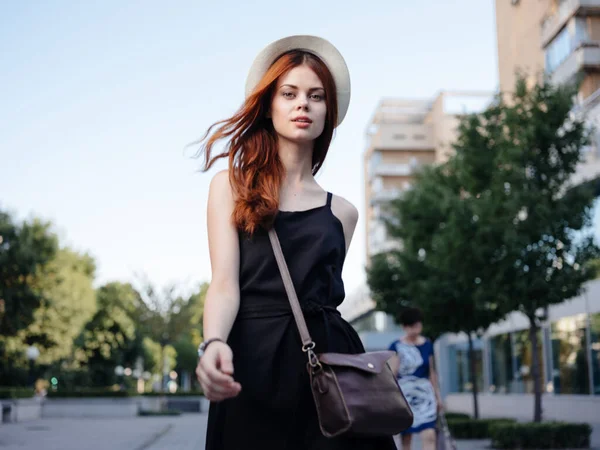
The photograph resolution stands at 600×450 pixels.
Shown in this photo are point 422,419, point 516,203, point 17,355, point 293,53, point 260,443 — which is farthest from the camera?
point 17,355

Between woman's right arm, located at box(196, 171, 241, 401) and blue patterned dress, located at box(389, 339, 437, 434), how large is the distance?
22.2 feet

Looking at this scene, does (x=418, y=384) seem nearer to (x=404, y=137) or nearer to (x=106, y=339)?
(x=106, y=339)

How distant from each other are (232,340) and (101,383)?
185 feet

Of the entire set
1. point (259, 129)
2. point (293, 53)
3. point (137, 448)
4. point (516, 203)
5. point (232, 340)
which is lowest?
point (137, 448)

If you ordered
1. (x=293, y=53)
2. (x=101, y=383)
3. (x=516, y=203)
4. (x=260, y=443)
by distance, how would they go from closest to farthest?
(x=260, y=443)
(x=293, y=53)
(x=516, y=203)
(x=101, y=383)

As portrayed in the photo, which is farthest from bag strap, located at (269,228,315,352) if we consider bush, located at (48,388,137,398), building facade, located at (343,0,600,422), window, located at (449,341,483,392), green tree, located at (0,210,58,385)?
bush, located at (48,388,137,398)

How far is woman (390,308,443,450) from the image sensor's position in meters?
8.91

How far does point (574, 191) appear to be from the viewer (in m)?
16.2

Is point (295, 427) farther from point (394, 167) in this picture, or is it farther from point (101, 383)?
point (394, 167)

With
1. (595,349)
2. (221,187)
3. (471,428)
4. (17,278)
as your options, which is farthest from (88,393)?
(221,187)

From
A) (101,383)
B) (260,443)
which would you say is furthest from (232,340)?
(101,383)

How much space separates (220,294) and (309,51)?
836 mm

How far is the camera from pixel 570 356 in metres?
27.6

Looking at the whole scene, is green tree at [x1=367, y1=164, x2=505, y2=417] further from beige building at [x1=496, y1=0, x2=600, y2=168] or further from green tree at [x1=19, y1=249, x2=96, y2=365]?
green tree at [x1=19, y1=249, x2=96, y2=365]
